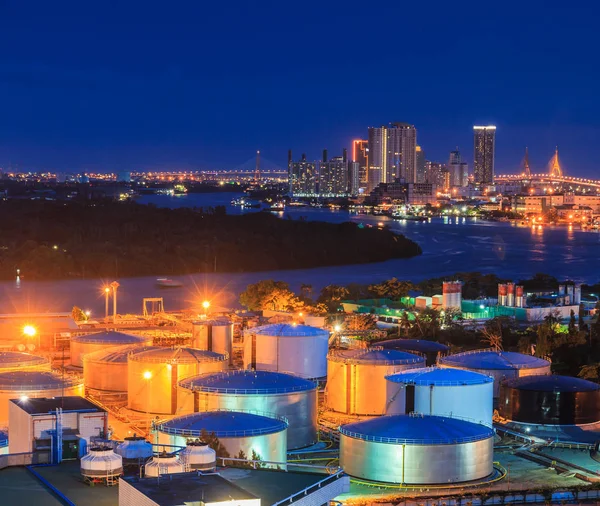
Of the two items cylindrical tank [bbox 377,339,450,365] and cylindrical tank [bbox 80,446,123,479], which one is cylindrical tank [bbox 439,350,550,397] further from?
cylindrical tank [bbox 80,446,123,479]

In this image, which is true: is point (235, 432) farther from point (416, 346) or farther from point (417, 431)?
point (416, 346)

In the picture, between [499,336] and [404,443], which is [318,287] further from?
[404,443]

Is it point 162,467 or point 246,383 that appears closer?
point 162,467

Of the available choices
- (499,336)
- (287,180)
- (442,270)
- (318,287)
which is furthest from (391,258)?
(287,180)

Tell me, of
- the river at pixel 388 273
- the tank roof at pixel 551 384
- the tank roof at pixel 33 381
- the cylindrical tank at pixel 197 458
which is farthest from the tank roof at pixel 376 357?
the river at pixel 388 273

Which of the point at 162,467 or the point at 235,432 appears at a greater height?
the point at 162,467

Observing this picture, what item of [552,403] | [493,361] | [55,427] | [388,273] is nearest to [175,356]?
[493,361]

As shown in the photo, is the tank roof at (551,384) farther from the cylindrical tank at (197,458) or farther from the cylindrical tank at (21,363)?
the cylindrical tank at (197,458)
